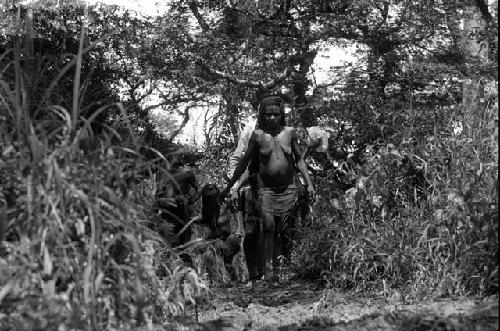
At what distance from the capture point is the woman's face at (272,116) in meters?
8.11

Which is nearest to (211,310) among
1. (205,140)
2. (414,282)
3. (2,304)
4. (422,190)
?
(414,282)

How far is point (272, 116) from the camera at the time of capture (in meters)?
8.12

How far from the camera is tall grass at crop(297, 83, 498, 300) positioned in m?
5.10

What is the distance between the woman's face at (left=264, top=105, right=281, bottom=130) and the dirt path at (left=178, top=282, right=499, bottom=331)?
160cm

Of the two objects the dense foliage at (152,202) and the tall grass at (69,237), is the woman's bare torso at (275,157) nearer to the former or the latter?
the dense foliage at (152,202)

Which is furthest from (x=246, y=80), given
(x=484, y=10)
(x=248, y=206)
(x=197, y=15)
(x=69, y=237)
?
(x=69, y=237)

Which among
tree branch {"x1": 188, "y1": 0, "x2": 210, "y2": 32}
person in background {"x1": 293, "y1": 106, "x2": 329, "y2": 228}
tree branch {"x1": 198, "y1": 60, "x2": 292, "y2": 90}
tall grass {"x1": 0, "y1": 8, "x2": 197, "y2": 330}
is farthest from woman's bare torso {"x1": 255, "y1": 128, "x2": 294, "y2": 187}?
tree branch {"x1": 188, "y1": 0, "x2": 210, "y2": 32}

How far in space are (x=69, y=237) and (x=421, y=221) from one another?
10.1 ft

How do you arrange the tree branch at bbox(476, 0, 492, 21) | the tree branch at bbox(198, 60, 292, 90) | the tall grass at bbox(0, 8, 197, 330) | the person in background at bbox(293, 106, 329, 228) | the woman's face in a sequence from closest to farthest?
the tall grass at bbox(0, 8, 197, 330)
the woman's face
the person in background at bbox(293, 106, 329, 228)
the tree branch at bbox(476, 0, 492, 21)
the tree branch at bbox(198, 60, 292, 90)

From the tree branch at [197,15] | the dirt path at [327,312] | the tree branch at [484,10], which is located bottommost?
the dirt path at [327,312]

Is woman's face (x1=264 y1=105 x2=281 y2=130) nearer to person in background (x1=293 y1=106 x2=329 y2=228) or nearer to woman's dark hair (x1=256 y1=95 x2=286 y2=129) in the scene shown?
woman's dark hair (x1=256 y1=95 x2=286 y2=129)

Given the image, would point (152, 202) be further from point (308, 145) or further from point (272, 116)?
point (308, 145)

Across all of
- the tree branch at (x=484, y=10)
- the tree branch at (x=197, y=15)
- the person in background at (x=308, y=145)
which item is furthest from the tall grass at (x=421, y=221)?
the tree branch at (x=197, y=15)

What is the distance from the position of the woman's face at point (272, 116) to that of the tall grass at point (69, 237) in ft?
13.6
